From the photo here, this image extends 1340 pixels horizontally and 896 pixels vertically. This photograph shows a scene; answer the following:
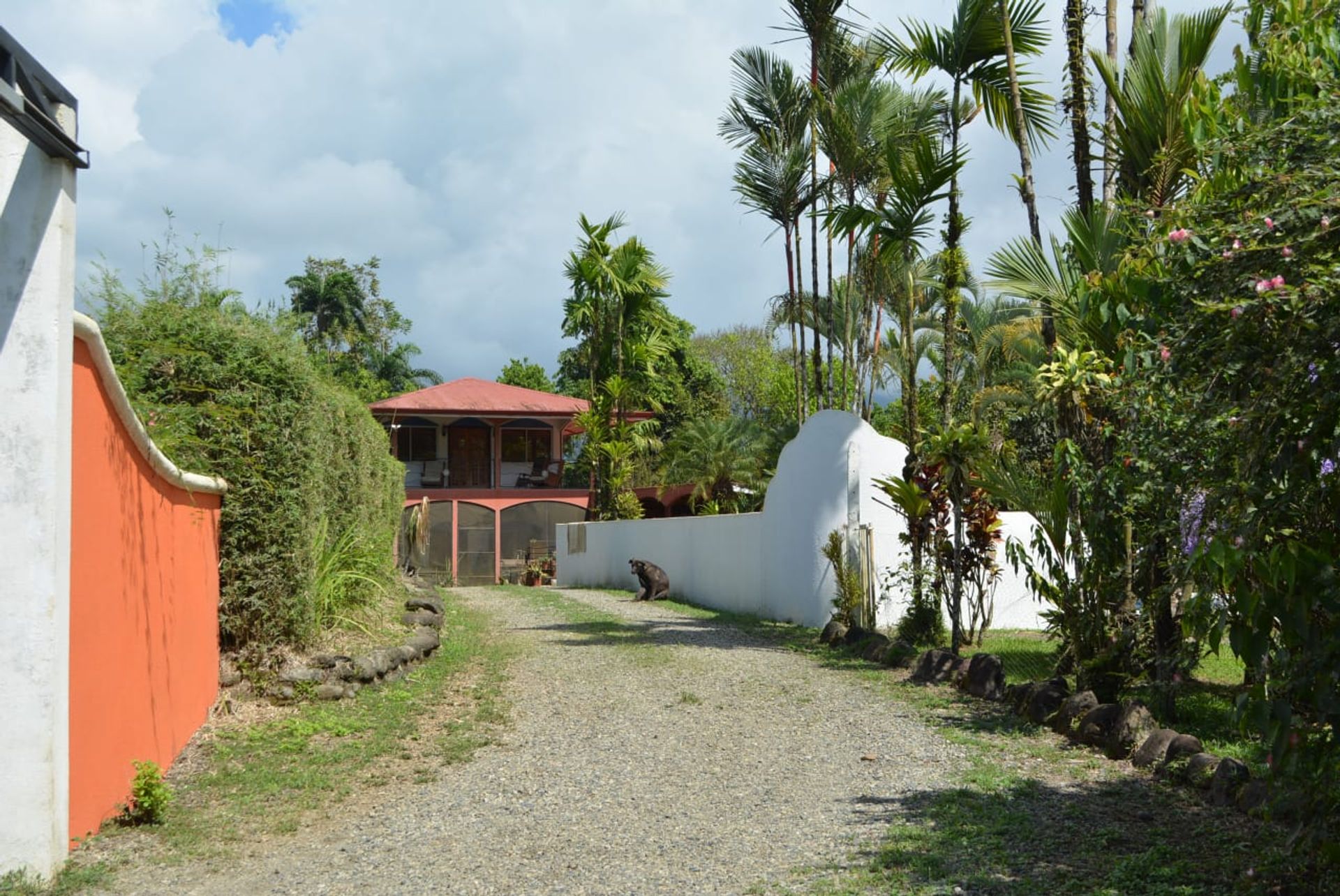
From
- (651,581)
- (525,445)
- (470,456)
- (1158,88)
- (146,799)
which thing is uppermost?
(1158,88)

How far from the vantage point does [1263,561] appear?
3.43m

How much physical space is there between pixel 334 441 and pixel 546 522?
23.6m

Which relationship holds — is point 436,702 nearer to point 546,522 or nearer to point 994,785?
point 994,785

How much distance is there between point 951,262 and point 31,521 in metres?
10.1

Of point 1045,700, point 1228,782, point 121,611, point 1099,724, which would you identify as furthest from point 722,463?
point 121,611

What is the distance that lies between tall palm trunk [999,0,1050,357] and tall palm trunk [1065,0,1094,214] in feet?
1.39

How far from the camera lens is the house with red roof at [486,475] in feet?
108

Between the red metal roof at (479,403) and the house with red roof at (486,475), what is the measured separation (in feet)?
0.10

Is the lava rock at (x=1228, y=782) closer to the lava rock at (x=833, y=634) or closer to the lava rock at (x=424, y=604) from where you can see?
the lava rock at (x=833, y=634)

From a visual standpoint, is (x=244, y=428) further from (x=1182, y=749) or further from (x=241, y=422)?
(x=1182, y=749)

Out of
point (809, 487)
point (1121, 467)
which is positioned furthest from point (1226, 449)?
point (809, 487)

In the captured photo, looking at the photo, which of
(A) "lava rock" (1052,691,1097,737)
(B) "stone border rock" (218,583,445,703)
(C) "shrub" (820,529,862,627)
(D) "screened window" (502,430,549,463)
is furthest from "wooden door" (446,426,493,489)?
(A) "lava rock" (1052,691,1097,737)

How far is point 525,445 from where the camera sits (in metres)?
36.9

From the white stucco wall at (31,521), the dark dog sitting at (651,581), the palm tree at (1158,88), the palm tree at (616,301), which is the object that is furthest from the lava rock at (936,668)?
the palm tree at (616,301)
